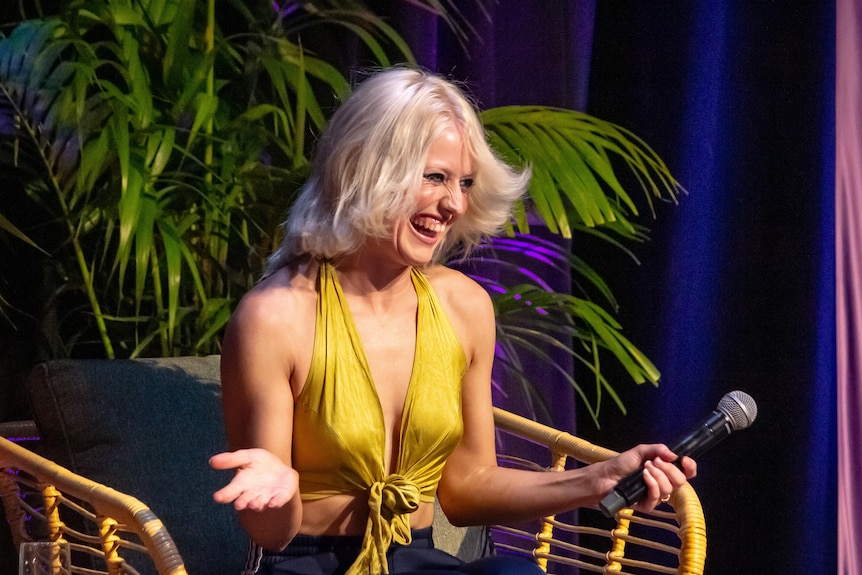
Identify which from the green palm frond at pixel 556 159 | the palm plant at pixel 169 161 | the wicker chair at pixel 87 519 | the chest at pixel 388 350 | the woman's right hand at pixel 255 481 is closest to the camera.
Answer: the woman's right hand at pixel 255 481

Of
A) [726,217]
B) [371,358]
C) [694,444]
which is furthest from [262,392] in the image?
[726,217]

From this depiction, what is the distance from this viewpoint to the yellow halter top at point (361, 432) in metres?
1.65

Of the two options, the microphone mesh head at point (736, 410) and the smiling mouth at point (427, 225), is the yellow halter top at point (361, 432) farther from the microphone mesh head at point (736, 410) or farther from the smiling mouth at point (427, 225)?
the microphone mesh head at point (736, 410)

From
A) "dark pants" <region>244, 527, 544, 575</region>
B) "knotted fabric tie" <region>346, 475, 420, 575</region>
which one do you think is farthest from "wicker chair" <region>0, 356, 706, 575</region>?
"knotted fabric tie" <region>346, 475, 420, 575</region>

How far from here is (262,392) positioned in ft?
5.33

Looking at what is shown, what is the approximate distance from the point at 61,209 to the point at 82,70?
1.15ft

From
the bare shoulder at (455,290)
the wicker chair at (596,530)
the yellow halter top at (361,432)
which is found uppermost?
the bare shoulder at (455,290)

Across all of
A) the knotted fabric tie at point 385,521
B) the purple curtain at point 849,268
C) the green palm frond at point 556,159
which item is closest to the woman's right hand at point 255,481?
the knotted fabric tie at point 385,521

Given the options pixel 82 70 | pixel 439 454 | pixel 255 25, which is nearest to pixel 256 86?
pixel 255 25

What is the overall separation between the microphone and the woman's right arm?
1.59 ft

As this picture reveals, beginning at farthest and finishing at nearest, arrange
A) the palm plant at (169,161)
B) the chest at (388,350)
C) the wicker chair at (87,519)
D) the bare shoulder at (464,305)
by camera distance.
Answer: the palm plant at (169,161) → the bare shoulder at (464,305) → the chest at (388,350) → the wicker chair at (87,519)

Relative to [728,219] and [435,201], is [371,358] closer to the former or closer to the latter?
[435,201]

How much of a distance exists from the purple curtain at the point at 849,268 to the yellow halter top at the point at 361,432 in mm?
1453

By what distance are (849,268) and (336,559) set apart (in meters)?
1.77
